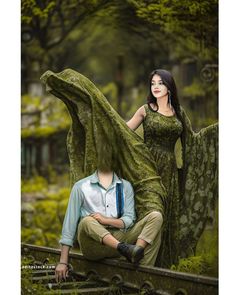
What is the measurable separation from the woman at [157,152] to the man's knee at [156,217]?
0.16ft

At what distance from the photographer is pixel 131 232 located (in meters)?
4.20

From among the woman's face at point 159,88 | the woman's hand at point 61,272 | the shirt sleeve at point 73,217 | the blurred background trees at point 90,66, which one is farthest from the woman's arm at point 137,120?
the blurred background trees at point 90,66

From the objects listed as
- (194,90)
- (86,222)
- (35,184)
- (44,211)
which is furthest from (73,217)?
(194,90)

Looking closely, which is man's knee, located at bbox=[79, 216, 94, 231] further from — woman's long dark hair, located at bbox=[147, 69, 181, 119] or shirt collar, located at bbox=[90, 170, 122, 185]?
woman's long dark hair, located at bbox=[147, 69, 181, 119]

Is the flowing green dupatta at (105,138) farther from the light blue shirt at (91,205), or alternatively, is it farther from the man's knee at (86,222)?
the man's knee at (86,222)

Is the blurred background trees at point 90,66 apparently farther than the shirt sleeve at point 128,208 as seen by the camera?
Yes

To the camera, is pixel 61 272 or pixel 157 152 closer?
pixel 61 272

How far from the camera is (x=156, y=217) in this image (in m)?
4.20

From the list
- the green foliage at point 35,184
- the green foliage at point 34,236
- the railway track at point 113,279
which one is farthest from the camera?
the green foliage at point 35,184

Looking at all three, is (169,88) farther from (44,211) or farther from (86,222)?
(44,211)

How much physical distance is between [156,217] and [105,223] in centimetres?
25

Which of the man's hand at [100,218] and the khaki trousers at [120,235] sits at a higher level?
the man's hand at [100,218]

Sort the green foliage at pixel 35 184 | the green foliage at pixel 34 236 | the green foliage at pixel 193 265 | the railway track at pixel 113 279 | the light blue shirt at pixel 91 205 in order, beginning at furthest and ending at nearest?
the green foliage at pixel 35 184, the green foliage at pixel 34 236, the green foliage at pixel 193 265, the light blue shirt at pixel 91 205, the railway track at pixel 113 279

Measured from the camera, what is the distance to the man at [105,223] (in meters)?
4.16
